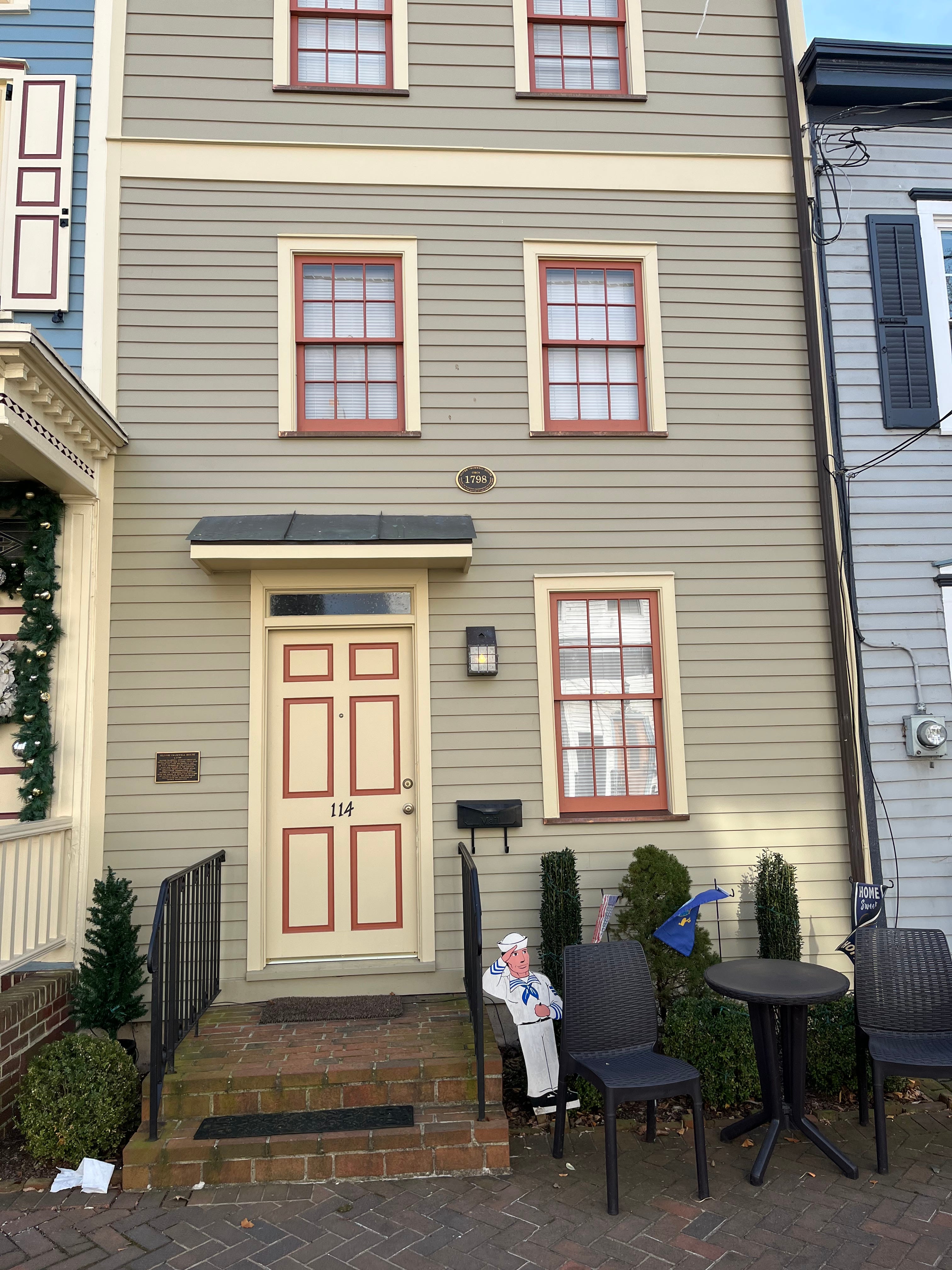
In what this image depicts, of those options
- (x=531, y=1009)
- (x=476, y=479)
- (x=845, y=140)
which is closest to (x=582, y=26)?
(x=845, y=140)

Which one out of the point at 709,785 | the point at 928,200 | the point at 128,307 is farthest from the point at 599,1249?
the point at 928,200

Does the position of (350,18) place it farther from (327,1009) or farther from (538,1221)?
(538,1221)

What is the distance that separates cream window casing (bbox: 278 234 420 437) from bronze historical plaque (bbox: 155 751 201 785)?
2.24m

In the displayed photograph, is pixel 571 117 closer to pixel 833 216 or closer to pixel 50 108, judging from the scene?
pixel 833 216

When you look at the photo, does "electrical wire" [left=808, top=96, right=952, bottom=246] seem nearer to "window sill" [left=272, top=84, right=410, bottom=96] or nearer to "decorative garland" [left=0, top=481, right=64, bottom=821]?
"window sill" [left=272, top=84, right=410, bottom=96]

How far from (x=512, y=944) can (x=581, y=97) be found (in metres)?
5.86

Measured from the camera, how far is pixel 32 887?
4.95 m

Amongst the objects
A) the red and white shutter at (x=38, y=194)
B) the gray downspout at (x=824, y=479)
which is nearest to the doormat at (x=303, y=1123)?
the gray downspout at (x=824, y=479)

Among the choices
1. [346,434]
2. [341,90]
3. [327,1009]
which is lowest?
[327,1009]

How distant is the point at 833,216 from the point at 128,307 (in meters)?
5.12

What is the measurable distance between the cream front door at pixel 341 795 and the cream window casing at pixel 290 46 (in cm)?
394

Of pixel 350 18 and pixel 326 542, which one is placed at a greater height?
pixel 350 18

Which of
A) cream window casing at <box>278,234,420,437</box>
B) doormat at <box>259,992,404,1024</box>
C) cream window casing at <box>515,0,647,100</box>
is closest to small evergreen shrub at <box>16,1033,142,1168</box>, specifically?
doormat at <box>259,992,404,1024</box>

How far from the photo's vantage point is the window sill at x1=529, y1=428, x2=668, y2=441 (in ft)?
A: 19.9
